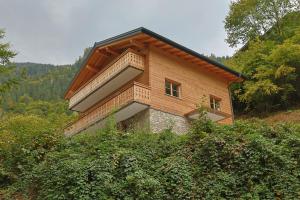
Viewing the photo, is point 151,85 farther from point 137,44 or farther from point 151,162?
point 151,162

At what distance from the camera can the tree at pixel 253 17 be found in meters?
38.8

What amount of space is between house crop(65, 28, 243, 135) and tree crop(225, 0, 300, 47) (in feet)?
48.3

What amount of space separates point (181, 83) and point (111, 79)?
4.62 m

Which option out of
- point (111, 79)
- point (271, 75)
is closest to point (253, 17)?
point (271, 75)

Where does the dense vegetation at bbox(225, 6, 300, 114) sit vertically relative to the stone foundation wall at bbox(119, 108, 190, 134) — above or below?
above

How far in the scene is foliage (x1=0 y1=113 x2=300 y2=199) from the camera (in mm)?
11961

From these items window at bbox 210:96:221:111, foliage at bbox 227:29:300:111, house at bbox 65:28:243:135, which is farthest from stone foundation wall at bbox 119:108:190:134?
foliage at bbox 227:29:300:111

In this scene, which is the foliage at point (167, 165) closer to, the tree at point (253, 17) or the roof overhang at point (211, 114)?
the roof overhang at point (211, 114)

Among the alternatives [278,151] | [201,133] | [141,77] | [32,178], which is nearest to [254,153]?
[278,151]

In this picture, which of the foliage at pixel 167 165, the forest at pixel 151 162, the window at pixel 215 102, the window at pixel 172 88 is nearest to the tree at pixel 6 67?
the forest at pixel 151 162

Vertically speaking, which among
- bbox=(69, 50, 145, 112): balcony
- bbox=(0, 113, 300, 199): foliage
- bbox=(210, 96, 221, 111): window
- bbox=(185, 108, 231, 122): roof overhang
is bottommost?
bbox=(0, 113, 300, 199): foliage

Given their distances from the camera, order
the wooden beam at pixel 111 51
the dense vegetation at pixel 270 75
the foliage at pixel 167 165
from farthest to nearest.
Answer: the dense vegetation at pixel 270 75
the wooden beam at pixel 111 51
the foliage at pixel 167 165

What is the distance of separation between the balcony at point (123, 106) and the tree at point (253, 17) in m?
21.5

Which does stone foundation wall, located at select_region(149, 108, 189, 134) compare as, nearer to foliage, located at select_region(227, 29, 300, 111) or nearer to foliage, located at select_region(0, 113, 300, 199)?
foliage, located at select_region(0, 113, 300, 199)
